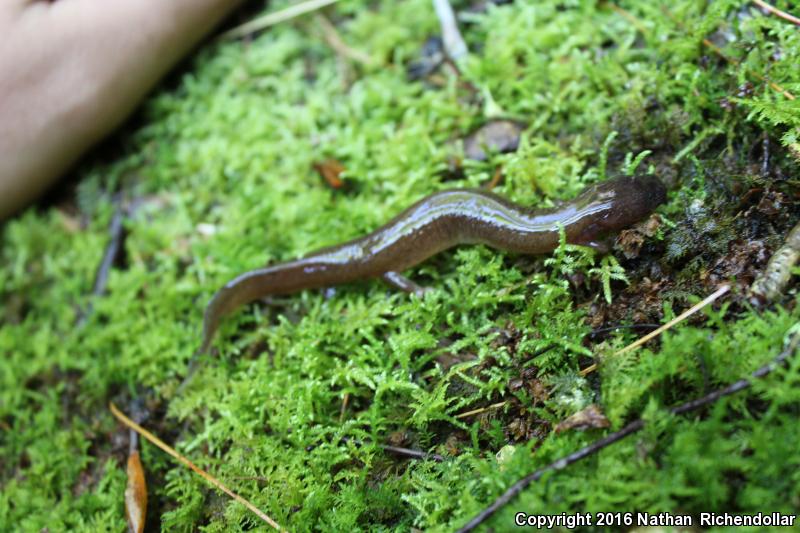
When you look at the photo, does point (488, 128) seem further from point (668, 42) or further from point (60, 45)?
point (60, 45)

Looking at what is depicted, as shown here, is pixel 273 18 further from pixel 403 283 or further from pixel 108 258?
pixel 403 283

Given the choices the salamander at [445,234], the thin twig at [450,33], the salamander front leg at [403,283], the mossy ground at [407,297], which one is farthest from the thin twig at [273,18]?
the salamander front leg at [403,283]

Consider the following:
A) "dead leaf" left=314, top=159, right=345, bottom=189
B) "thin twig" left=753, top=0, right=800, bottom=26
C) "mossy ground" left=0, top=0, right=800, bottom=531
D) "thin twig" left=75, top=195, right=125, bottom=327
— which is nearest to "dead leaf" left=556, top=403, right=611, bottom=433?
"mossy ground" left=0, top=0, right=800, bottom=531

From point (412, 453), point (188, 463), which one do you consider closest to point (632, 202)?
point (412, 453)

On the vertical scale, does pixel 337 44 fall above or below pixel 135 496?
above

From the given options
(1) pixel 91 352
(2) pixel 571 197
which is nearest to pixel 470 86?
(2) pixel 571 197

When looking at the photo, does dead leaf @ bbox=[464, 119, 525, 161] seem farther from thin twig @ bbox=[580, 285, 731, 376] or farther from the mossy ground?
thin twig @ bbox=[580, 285, 731, 376]
